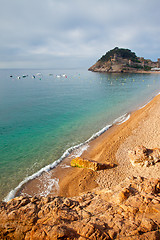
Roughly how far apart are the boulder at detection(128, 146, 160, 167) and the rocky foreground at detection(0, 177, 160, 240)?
4.96 meters

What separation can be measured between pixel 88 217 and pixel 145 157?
7.41 m

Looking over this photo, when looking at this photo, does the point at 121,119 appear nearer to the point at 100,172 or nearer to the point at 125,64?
the point at 100,172

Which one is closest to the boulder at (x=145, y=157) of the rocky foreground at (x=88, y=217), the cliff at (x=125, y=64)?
the rocky foreground at (x=88, y=217)

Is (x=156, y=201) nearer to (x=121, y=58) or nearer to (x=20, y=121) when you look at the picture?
(x=20, y=121)

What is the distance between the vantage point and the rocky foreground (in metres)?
4.21

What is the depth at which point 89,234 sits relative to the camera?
13.6 feet

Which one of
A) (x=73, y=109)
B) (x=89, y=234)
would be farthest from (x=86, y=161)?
(x=73, y=109)

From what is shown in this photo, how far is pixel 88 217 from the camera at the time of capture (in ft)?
16.0

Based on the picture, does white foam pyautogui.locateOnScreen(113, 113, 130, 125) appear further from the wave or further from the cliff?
the cliff

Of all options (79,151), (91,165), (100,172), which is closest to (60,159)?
(79,151)

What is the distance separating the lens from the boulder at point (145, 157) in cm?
1063

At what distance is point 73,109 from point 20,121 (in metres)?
11.2

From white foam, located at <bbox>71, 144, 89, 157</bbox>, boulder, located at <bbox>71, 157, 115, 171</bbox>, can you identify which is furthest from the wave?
boulder, located at <bbox>71, 157, 115, 171</bbox>

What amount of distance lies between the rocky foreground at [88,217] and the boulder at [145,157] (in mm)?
4956
